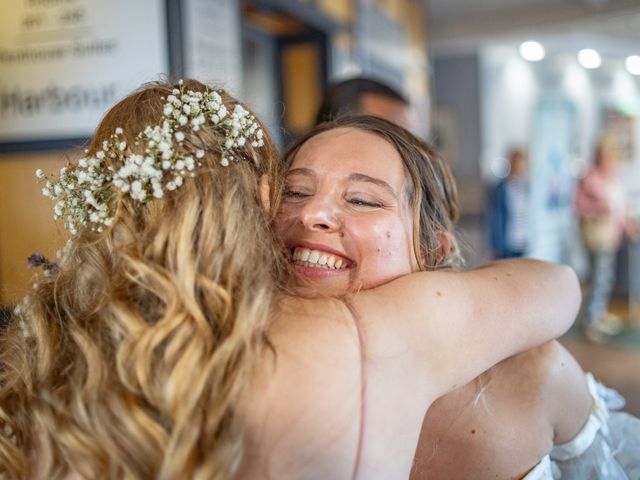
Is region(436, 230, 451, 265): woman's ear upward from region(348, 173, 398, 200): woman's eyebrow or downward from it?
downward

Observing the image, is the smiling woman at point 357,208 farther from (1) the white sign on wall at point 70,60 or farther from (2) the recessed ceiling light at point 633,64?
(2) the recessed ceiling light at point 633,64

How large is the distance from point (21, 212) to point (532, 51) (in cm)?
808

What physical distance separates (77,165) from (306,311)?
499mm

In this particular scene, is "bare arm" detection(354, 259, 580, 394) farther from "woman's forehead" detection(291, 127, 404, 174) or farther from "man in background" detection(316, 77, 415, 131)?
"man in background" detection(316, 77, 415, 131)

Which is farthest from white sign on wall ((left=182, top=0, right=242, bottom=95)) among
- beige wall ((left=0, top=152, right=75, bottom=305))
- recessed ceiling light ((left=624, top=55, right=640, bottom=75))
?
recessed ceiling light ((left=624, top=55, right=640, bottom=75))

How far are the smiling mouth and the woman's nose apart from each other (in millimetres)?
53

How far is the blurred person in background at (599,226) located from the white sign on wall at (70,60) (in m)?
4.74

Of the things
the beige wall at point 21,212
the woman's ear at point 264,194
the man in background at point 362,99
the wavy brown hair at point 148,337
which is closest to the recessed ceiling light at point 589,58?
the man in background at point 362,99

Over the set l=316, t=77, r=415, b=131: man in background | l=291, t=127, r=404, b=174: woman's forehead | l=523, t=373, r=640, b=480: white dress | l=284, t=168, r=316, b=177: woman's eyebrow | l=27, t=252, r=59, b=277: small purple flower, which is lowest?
l=523, t=373, r=640, b=480: white dress

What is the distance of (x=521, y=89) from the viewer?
9375 millimetres

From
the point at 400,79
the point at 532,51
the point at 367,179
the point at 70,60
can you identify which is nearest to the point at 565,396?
the point at 367,179

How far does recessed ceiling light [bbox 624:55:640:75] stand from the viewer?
9.30 metres

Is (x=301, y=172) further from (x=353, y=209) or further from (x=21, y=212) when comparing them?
(x=21, y=212)

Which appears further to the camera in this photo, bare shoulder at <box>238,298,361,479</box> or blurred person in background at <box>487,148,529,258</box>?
blurred person in background at <box>487,148,529,258</box>
